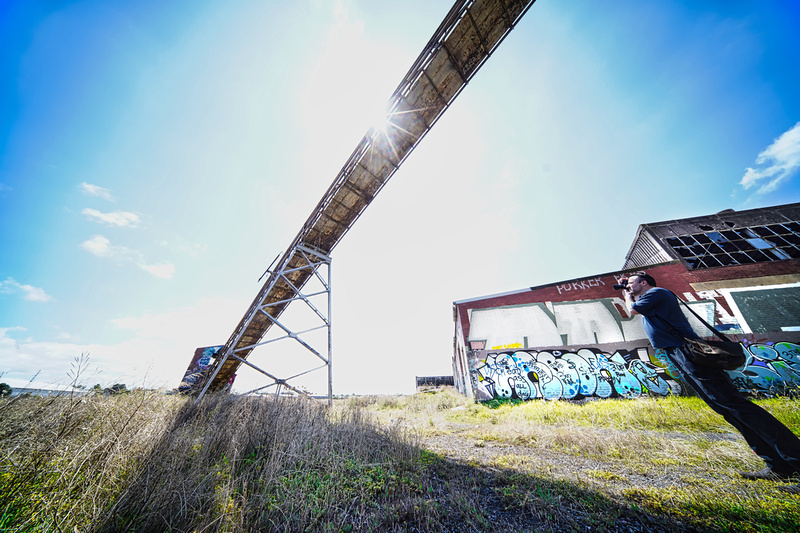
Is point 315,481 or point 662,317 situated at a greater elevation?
point 662,317

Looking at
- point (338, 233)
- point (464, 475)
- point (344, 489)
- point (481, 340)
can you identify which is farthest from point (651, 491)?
point (481, 340)

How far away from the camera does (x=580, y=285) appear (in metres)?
12.4

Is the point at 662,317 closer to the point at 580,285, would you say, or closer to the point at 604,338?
the point at 604,338

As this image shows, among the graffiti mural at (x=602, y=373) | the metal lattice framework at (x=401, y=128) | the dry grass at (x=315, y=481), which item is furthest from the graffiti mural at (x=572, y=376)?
the metal lattice framework at (x=401, y=128)

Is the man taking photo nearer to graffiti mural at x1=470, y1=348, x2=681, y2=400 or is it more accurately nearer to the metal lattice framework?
the metal lattice framework

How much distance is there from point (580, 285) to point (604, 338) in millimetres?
2638

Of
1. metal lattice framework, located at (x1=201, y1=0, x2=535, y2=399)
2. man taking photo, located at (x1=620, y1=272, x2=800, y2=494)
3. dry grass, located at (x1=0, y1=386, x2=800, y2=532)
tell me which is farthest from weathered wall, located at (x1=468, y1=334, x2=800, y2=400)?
man taking photo, located at (x1=620, y1=272, x2=800, y2=494)

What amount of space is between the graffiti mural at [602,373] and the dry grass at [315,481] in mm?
7269

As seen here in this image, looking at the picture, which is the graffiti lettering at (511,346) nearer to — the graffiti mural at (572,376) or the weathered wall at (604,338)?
the weathered wall at (604,338)

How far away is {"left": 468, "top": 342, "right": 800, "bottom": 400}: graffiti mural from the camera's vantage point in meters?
9.48

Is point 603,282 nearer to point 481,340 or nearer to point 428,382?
point 481,340

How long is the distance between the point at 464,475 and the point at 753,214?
21639 millimetres

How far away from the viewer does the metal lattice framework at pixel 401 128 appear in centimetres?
474

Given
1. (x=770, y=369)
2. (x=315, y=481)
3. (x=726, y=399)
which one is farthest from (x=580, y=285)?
(x=315, y=481)
